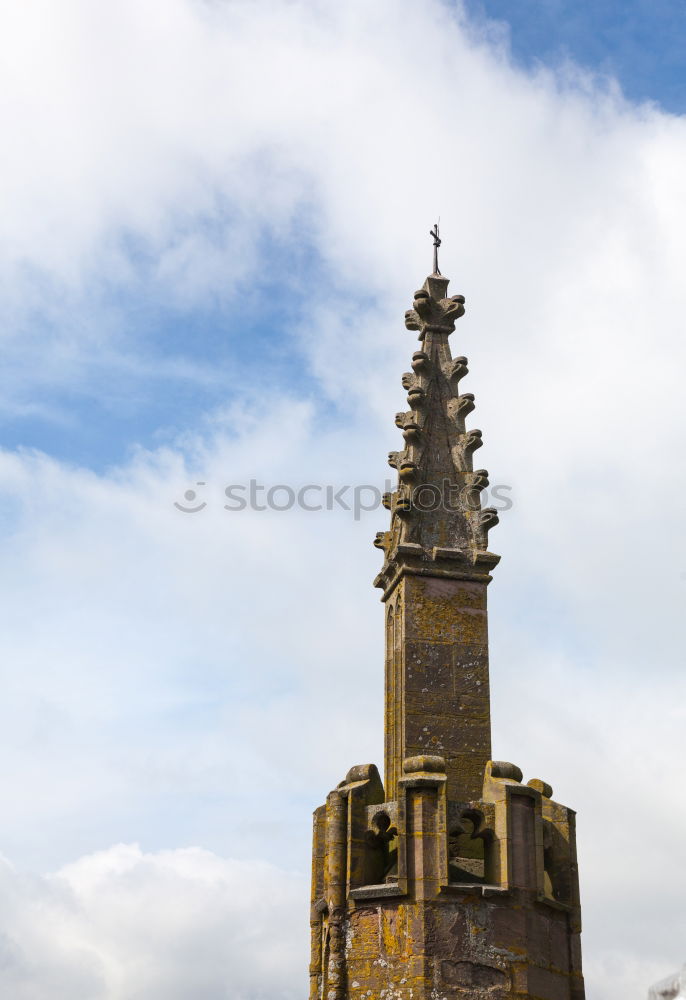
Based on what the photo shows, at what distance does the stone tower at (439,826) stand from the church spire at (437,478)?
2 cm

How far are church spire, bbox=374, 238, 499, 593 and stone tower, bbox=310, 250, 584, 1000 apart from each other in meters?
0.02

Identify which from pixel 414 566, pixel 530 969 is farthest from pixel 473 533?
pixel 530 969

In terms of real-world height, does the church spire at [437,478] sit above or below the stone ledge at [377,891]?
above

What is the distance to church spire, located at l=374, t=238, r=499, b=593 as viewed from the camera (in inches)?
691

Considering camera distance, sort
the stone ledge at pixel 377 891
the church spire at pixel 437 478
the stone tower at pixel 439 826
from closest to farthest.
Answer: the stone tower at pixel 439 826 → the stone ledge at pixel 377 891 → the church spire at pixel 437 478

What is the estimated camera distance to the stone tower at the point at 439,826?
579 inches

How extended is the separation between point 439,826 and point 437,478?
492cm

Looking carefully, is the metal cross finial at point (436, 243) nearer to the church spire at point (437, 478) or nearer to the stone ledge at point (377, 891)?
the church spire at point (437, 478)

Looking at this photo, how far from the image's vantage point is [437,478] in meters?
18.4

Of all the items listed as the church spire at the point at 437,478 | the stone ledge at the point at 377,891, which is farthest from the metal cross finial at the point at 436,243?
the stone ledge at the point at 377,891

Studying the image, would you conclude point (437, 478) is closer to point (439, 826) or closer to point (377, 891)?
point (439, 826)

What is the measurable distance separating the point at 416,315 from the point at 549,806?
7120mm

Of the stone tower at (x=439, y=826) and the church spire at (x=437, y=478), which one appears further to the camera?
the church spire at (x=437, y=478)

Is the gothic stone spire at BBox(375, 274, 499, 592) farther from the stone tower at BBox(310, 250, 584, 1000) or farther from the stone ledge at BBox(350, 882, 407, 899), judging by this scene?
the stone ledge at BBox(350, 882, 407, 899)
